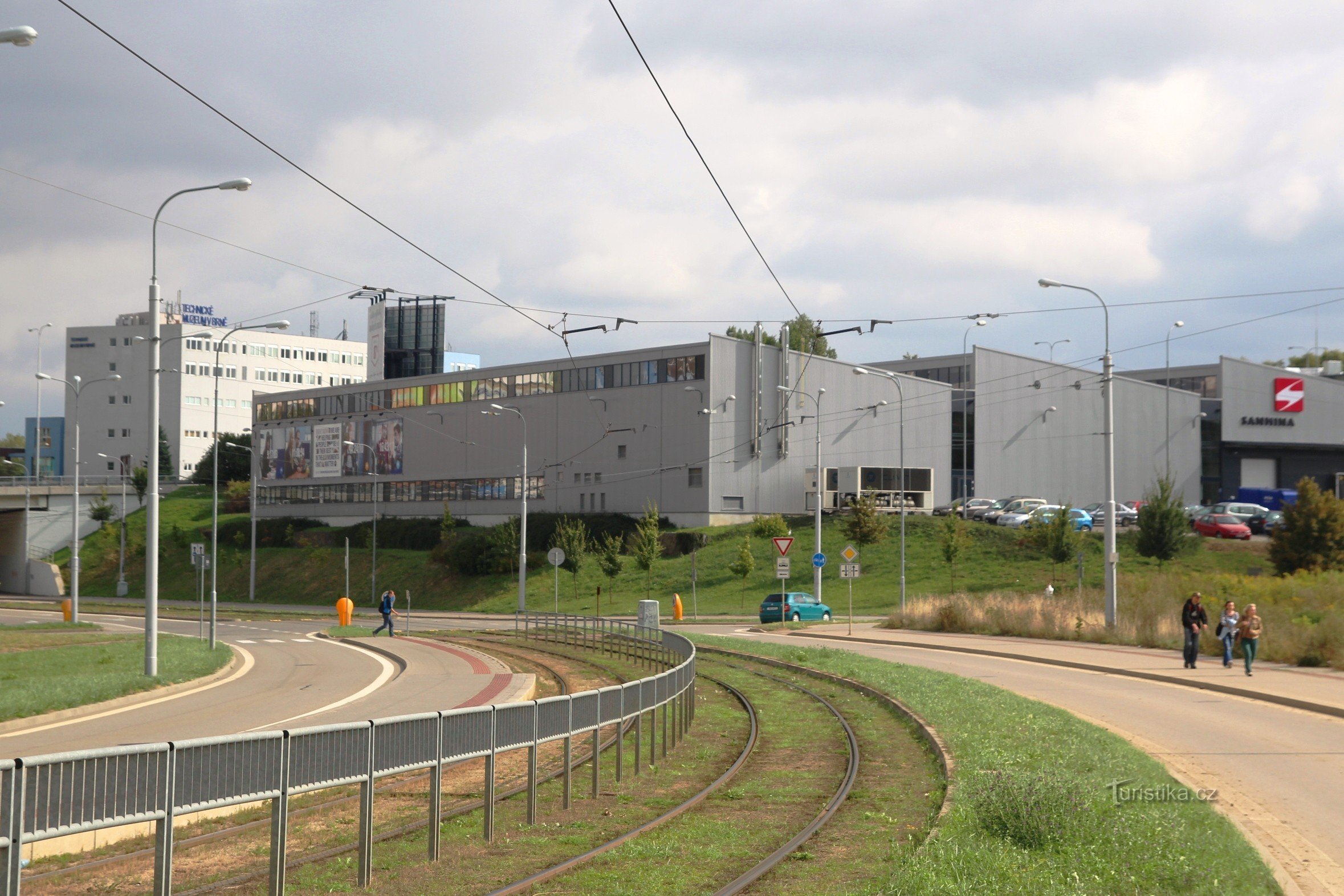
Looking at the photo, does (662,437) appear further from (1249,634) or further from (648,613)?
(1249,634)

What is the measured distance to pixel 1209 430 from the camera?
88.6m

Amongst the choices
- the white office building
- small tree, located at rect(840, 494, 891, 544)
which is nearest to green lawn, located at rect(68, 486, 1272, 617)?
small tree, located at rect(840, 494, 891, 544)

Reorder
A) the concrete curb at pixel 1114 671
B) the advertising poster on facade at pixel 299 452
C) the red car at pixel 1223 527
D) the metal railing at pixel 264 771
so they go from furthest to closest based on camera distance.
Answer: the advertising poster on facade at pixel 299 452
the red car at pixel 1223 527
the concrete curb at pixel 1114 671
the metal railing at pixel 264 771

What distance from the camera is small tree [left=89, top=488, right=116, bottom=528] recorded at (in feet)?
313

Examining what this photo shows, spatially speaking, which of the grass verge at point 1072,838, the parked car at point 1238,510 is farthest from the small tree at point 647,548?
the grass verge at point 1072,838

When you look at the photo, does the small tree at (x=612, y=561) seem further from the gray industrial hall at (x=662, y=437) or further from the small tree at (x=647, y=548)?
the gray industrial hall at (x=662, y=437)

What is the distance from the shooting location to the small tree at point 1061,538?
54938 millimetres

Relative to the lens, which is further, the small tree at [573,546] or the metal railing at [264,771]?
the small tree at [573,546]

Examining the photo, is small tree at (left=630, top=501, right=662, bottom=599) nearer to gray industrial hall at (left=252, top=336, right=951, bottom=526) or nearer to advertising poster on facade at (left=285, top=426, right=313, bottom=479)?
gray industrial hall at (left=252, top=336, right=951, bottom=526)

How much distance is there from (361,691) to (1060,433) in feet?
237

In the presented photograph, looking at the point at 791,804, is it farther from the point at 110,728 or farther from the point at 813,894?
the point at 110,728

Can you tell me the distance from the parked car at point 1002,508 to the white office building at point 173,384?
91.5 meters

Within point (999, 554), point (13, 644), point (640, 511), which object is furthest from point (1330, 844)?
point (640, 511)

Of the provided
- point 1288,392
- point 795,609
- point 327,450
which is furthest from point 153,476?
point 1288,392
